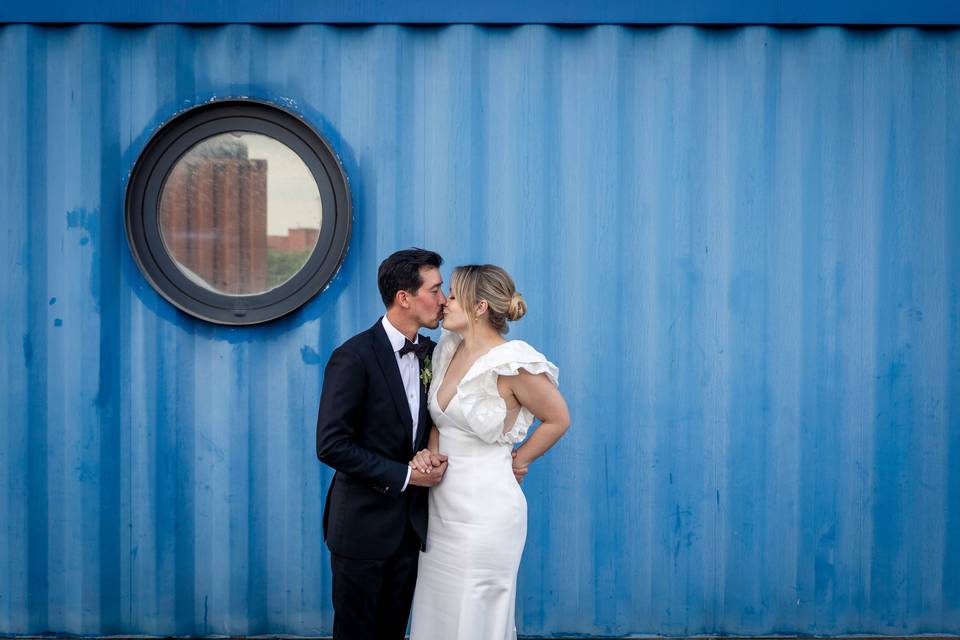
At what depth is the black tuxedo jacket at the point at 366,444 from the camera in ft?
9.09

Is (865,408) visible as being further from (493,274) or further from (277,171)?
(277,171)

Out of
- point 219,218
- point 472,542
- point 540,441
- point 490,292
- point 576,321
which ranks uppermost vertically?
point 219,218

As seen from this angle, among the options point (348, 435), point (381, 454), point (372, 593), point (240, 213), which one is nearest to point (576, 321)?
point (381, 454)

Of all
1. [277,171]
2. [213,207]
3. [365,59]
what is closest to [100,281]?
[213,207]

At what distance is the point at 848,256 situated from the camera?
12.8ft

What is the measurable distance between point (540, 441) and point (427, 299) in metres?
0.75

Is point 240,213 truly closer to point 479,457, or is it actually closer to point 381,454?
point 381,454

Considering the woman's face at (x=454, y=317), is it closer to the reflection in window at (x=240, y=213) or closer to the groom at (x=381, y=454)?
the groom at (x=381, y=454)

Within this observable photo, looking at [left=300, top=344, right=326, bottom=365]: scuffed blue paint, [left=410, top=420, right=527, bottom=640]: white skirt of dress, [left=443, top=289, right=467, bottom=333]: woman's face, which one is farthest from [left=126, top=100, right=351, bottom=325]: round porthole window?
[left=410, top=420, right=527, bottom=640]: white skirt of dress

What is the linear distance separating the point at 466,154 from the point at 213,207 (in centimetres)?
135

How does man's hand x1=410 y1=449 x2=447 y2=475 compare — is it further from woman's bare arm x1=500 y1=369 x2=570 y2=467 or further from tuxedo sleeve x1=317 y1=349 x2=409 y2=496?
woman's bare arm x1=500 y1=369 x2=570 y2=467

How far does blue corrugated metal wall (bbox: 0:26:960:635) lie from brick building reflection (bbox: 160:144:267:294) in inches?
10.3

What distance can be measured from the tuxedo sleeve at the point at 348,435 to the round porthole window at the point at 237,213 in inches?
43.6

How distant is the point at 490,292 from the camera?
2.96 metres
